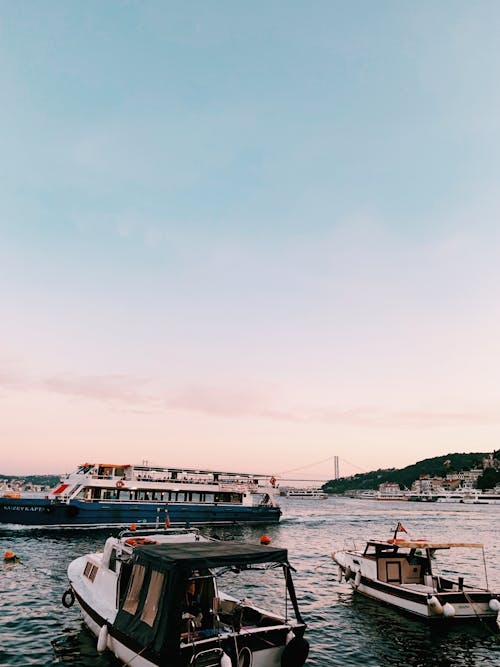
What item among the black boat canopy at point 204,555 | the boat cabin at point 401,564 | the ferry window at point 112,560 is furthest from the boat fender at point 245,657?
the boat cabin at point 401,564

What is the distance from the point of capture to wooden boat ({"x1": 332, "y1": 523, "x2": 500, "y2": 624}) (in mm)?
18531

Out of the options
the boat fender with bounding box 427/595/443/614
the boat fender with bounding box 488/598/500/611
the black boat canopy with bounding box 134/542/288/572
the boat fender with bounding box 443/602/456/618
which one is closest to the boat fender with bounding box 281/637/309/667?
the black boat canopy with bounding box 134/542/288/572

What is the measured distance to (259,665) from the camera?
11008 mm

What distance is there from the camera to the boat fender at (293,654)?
1129cm

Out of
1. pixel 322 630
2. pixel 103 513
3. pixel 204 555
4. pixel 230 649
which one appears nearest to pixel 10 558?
pixel 103 513

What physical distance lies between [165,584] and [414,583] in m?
16.8

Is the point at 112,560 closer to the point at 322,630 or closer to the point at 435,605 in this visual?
the point at 322,630

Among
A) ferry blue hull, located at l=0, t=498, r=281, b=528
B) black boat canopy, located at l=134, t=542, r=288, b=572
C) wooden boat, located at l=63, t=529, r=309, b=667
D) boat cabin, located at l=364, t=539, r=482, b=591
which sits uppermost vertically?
black boat canopy, located at l=134, t=542, r=288, b=572

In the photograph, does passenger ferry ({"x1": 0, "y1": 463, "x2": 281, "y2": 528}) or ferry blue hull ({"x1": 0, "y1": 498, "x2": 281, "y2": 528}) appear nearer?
ferry blue hull ({"x1": 0, "y1": 498, "x2": 281, "y2": 528})

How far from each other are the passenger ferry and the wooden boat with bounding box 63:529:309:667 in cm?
3031

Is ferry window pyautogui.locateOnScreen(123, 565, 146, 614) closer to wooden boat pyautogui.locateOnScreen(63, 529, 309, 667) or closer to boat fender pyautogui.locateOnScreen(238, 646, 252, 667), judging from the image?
wooden boat pyautogui.locateOnScreen(63, 529, 309, 667)

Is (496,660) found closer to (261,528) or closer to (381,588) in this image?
(381,588)

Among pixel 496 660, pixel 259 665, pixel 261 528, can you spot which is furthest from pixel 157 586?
pixel 261 528

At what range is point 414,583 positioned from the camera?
73.0 ft
